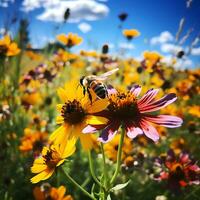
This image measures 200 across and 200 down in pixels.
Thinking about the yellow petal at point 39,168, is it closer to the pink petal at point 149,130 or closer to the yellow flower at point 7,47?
the pink petal at point 149,130

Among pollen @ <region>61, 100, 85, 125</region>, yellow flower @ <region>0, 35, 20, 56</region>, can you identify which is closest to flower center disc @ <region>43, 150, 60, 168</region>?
pollen @ <region>61, 100, 85, 125</region>

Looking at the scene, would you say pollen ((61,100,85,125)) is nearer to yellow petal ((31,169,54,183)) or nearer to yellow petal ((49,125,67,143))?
yellow petal ((49,125,67,143))

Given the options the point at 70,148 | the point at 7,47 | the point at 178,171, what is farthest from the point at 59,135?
the point at 7,47

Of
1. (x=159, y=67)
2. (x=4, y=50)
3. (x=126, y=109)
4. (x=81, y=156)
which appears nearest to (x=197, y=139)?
(x=159, y=67)

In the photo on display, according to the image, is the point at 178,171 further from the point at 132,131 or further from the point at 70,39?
the point at 70,39

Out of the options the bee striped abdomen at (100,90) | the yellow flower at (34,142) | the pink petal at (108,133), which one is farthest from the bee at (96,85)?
Result: the yellow flower at (34,142)

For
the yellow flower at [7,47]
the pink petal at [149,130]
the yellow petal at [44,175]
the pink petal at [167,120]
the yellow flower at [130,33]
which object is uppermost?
the yellow flower at [130,33]

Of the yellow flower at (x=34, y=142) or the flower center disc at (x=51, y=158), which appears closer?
the flower center disc at (x=51, y=158)
